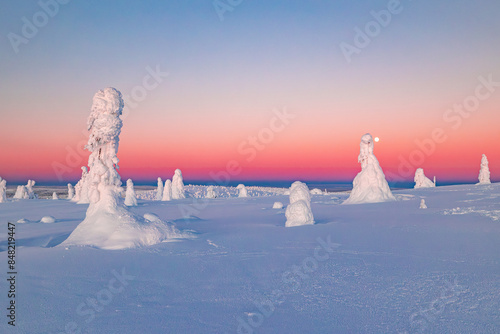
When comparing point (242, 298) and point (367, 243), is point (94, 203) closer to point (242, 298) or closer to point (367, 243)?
point (242, 298)

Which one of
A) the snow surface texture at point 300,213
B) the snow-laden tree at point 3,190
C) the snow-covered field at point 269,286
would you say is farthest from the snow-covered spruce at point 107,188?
the snow-laden tree at point 3,190

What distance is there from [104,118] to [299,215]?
1134 cm

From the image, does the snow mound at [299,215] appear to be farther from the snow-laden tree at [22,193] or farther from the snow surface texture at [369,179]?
the snow-laden tree at [22,193]

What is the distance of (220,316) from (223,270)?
3.25 meters

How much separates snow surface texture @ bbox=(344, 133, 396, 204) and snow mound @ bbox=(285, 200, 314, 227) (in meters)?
13.8

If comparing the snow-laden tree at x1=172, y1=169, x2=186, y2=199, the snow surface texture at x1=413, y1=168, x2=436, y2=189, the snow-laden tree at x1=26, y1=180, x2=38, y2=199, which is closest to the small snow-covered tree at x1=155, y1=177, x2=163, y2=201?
the snow-laden tree at x1=172, y1=169, x2=186, y2=199

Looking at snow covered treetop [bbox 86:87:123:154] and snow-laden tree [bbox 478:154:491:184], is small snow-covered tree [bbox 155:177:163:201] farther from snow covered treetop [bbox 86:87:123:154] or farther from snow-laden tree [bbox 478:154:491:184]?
snow-laden tree [bbox 478:154:491:184]

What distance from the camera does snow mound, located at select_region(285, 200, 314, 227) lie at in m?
18.5

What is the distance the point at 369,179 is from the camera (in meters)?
31.3

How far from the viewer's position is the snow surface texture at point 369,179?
101 ft

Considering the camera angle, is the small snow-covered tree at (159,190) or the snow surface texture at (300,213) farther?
the small snow-covered tree at (159,190)

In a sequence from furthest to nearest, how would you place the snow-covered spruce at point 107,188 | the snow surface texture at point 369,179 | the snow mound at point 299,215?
the snow surface texture at point 369,179 < the snow mound at point 299,215 < the snow-covered spruce at point 107,188

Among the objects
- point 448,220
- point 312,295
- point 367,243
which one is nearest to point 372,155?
point 448,220

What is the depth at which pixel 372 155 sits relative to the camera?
31.3 m
